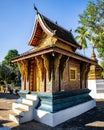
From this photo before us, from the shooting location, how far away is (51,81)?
376 inches

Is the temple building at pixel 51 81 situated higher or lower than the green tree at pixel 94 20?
lower

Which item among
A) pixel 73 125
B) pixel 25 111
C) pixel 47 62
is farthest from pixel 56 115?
pixel 47 62

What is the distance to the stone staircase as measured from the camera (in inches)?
344

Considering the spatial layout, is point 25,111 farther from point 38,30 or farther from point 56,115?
point 38,30

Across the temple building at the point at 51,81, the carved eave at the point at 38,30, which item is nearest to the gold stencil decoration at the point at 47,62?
the temple building at the point at 51,81

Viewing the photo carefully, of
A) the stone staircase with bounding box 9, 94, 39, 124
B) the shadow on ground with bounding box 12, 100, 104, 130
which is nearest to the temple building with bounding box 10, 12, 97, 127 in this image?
the stone staircase with bounding box 9, 94, 39, 124

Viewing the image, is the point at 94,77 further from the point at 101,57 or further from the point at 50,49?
the point at 50,49

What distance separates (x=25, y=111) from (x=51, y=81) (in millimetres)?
2383

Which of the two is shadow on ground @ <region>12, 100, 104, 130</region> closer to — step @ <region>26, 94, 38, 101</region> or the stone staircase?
the stone staircase

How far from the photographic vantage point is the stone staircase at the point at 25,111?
8750mm

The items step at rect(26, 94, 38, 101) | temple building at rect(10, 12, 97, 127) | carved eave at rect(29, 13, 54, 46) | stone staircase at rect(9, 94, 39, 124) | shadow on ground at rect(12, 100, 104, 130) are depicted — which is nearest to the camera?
shadow on ground at rect(12, 100, 104, 130)

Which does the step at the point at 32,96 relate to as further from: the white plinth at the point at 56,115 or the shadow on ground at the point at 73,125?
the shadow on ground at the point at 73,125

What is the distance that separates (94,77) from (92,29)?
651 centimetres

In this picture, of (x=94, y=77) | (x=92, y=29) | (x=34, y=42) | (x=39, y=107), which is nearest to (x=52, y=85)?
(x=39, y=107)
